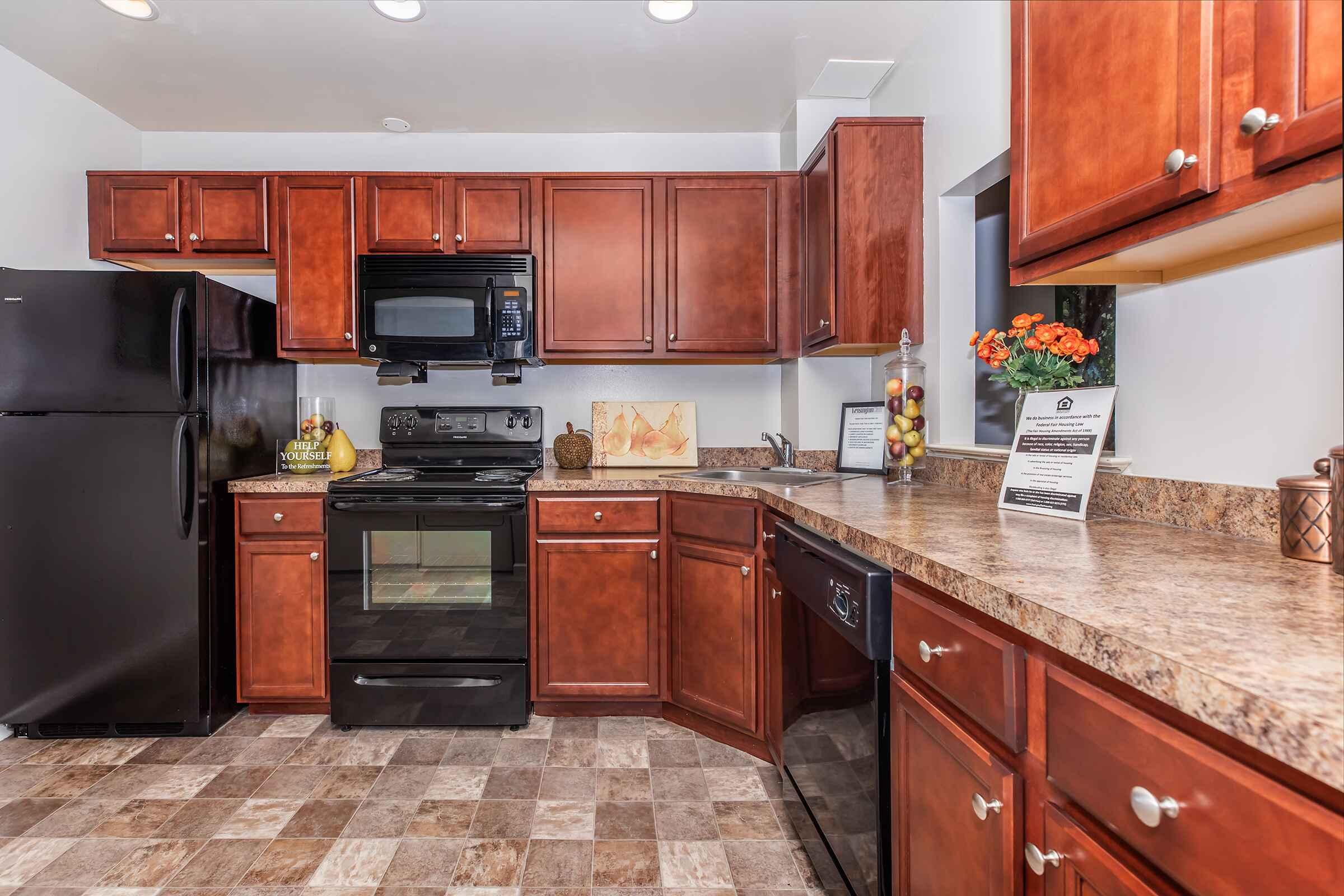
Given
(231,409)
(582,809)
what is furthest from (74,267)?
(582,809)

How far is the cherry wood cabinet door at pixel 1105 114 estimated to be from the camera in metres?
0.84

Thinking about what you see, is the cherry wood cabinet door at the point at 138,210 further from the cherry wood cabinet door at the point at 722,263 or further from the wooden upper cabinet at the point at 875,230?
the wooden upper cabinet at the point at 875,230

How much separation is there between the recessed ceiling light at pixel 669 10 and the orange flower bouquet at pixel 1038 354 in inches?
57.0

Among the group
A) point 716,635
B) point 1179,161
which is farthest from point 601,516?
point 1179,161

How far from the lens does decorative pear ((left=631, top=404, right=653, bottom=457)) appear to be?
2891 millimetres

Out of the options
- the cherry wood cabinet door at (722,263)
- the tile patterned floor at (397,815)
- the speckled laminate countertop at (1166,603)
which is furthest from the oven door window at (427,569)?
the speckled laminate countertop at (1166,603)

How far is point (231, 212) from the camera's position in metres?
2.63

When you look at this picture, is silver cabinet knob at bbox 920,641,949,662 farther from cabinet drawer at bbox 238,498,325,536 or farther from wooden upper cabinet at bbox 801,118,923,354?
cabinet drawer at bbox 238,498,325,536

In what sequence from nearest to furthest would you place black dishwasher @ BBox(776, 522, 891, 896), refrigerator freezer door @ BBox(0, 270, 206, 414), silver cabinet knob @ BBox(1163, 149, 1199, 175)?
silver cabinet knob @ BBox(1163, 149, 1199, 175) → black dishwasher @ BBox(776, 522, 891, 896) → refrigerator freezer door @ BBox(0, 270, 206, 414)

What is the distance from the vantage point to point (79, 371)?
220cm

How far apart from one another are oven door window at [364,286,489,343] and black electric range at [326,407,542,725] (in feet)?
2.17

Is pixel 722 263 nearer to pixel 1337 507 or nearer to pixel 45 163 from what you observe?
pixel 1337 507

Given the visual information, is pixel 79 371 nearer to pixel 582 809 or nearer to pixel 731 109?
pixel 582 809

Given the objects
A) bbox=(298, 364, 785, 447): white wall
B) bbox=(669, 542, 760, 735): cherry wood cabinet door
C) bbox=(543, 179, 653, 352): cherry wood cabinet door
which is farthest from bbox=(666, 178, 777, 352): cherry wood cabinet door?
bbox=(669, 542, 760, 735): cherry wood cabinet door
